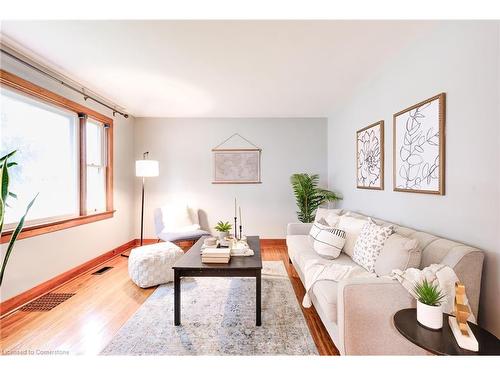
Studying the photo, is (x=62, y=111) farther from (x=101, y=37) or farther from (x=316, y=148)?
(x=316, y=148)

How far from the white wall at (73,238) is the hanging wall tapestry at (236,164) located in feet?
5.17

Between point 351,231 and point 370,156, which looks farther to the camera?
point 370,156

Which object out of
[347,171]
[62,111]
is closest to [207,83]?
[62,111]

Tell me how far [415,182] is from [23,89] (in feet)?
12.4

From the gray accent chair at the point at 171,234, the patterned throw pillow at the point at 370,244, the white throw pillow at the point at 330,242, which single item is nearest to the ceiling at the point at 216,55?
Answer: the patterned throw pillow at the point at 370,244

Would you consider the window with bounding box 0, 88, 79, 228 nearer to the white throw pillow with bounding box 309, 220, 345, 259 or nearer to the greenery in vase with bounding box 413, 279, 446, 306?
the white throw pillow with bounding box 309, 220, 345, 259

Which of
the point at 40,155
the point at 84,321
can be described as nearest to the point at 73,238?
the point at 40,155

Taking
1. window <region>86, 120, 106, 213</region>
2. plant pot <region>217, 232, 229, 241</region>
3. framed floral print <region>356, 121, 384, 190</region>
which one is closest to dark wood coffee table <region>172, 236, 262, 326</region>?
plant pot <region>217, 232, 229, 241</region>

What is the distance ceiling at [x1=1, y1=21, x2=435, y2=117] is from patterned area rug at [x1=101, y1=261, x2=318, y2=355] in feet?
7.84

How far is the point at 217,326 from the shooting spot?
1922mm

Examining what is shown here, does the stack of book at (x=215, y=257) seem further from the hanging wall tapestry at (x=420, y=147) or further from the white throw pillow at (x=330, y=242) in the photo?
the hanging wall tapestry at (x=420, y=147)

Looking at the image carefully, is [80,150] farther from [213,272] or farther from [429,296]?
[429,296]

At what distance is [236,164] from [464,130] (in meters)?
3.28

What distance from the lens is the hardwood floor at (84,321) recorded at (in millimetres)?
1723
